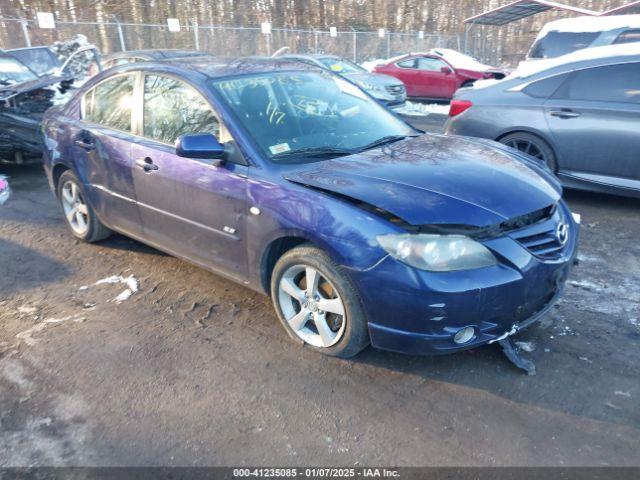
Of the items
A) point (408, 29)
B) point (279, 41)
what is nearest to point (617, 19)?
point (279, 41)

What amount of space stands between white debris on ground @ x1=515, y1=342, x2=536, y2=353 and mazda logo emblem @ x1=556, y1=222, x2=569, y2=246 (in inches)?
25.4

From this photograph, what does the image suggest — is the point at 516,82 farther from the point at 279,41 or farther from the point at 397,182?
the point at 279,41

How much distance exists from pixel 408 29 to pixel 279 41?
13435 millimetres

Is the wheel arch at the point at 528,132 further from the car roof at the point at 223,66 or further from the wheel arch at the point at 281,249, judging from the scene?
the wheel arch at the point at 281,249

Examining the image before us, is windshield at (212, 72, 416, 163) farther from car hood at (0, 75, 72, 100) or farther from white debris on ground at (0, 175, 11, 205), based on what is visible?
car hood at (0, 75, 72, 100)

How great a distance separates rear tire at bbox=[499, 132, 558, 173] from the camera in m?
5.73

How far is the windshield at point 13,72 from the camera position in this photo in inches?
343

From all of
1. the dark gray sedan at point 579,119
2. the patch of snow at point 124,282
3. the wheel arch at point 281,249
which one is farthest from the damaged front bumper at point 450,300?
the dark gray sedan at point 579,119

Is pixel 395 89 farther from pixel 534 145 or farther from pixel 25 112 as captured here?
pixel 25 112

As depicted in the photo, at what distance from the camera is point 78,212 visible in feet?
16.9

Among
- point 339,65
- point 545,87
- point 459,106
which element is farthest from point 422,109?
point 545,87

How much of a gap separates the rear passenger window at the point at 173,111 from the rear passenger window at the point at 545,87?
154 inches

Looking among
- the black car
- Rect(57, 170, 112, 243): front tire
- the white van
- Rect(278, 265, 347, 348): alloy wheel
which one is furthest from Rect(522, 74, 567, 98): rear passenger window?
the black car

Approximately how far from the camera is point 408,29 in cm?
3391
